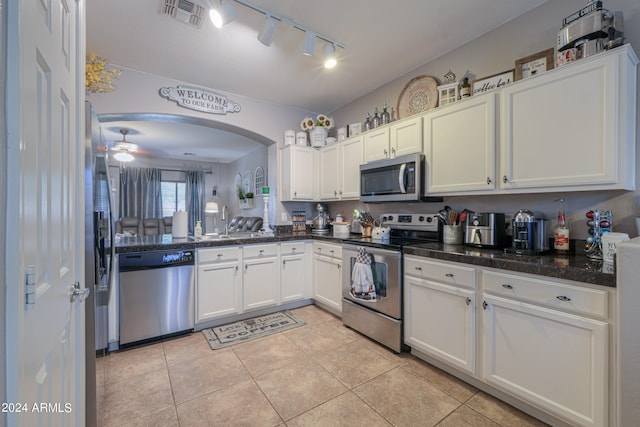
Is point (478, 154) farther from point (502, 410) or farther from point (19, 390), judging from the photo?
point (19, 390)

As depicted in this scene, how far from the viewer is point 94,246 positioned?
1403 millimetres

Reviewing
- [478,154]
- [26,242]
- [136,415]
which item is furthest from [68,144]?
[478,154]

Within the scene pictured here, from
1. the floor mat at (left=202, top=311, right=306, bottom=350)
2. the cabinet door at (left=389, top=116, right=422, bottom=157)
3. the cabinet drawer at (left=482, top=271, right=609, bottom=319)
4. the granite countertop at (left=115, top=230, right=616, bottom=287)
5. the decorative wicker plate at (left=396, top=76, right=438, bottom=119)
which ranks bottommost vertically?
the floor mat at (left=202, top=311, right=306, bottom=350)

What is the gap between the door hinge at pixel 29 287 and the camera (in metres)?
0.55

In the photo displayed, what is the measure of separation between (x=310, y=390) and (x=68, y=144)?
190 centimetres

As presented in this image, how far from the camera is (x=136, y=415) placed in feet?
5.36

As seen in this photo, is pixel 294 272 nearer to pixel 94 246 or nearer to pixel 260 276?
pixel 260 276

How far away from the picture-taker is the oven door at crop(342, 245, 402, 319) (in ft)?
7.42

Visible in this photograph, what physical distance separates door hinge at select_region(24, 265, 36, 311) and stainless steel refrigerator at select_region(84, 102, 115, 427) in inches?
31.2

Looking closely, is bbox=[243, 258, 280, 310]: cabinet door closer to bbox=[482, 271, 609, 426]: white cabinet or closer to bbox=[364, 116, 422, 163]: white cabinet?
bbox=[364, 116, 422, 163]: white cabinet

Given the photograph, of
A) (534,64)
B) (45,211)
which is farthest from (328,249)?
(45,211)

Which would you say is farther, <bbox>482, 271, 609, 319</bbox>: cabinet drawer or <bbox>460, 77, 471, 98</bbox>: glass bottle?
<bbox>460, 77, 471, 98</bbox>: glass bottle

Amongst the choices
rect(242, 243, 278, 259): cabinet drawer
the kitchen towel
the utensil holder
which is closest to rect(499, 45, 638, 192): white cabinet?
the utensil holder

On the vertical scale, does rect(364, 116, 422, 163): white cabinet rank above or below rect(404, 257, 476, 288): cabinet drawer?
above
